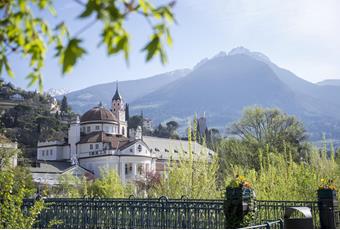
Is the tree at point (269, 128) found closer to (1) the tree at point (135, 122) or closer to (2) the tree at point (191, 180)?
(2) the tree at point (191, 180)

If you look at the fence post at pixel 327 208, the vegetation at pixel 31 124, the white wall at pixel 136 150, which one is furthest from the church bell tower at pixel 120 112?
the fence post at pixel 327 208

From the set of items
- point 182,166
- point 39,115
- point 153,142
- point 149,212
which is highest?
point 39,115

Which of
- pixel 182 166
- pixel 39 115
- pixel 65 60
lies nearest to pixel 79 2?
pixel 65 60

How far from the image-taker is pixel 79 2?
2.13 meters

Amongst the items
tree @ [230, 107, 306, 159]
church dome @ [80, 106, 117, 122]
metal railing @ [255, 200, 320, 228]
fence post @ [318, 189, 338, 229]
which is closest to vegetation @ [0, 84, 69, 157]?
church dome @ [80, 106, 117, 122]

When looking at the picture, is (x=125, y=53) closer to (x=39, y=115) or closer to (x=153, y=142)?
(x=153, y=142)

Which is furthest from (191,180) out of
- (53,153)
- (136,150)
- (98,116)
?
(53,153)

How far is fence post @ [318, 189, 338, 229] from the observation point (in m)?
11.6

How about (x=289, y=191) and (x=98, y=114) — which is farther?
(x=98, y=114)

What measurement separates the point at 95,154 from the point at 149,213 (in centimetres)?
5955

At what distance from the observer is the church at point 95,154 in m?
67.9

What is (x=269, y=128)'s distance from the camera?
50.3m

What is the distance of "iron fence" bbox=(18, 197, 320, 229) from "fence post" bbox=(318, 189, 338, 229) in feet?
4.09

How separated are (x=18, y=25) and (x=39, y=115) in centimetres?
10654
